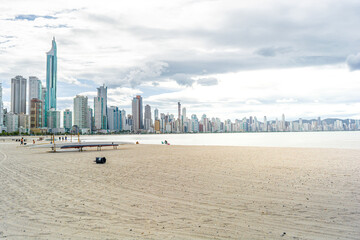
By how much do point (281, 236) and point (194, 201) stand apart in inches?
145

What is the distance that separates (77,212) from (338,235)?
24.1 ft

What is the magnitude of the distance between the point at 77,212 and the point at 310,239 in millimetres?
6663

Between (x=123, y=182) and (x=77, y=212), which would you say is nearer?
(x=77, y=212)

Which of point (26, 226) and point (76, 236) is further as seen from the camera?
point (26, 226)

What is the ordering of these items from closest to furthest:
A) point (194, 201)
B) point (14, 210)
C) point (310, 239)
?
point (310, 239) → point (14, 210) → point (194, 201)

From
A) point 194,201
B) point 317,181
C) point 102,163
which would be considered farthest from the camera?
point 102,163

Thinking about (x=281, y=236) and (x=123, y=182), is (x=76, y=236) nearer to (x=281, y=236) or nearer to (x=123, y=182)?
(x=281, y=236)

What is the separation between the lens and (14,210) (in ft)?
28.2

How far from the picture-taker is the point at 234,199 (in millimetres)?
9680

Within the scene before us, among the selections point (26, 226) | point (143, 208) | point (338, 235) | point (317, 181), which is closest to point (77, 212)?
point (26, 226)

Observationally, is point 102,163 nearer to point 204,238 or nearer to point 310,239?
point 204,238

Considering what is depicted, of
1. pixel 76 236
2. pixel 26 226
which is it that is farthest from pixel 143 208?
pixel 26 226

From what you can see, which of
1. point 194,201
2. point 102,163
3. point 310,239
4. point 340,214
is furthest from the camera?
point 102,163

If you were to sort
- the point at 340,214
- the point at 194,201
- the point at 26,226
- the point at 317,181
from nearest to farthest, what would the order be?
the point at 26,226, the point at 340,214, the point at 194,201, the point at 317,181
